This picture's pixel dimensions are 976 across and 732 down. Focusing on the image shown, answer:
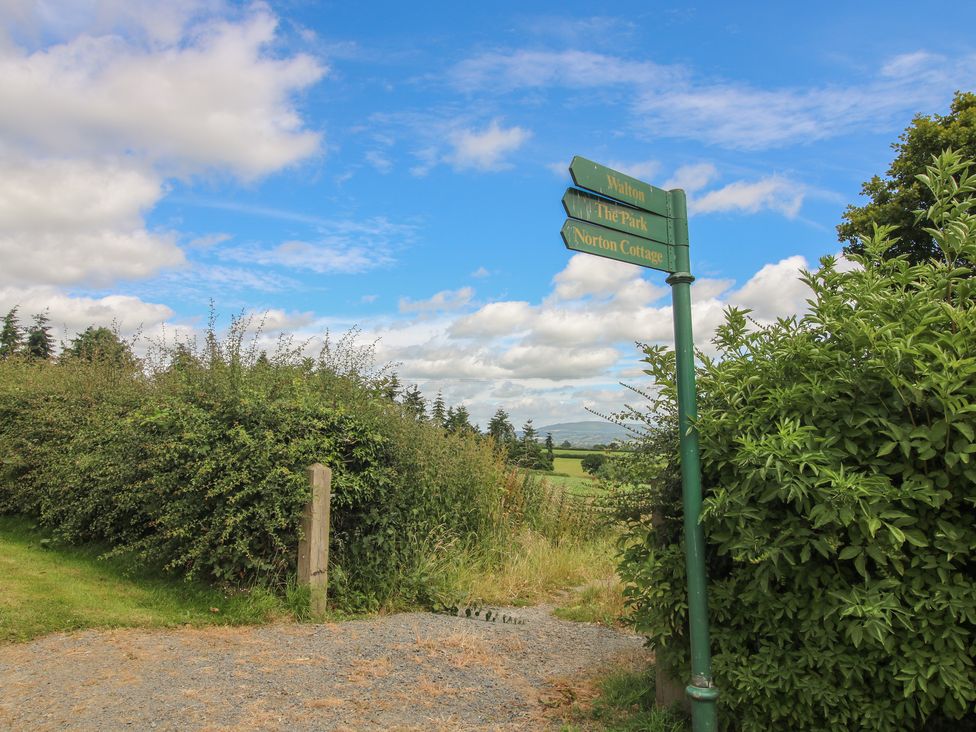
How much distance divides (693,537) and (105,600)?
617 centimetres

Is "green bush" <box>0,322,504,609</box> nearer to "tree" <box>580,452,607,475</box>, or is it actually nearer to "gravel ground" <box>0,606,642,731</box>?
"gravel ground" <box>0,606,642,731</box>

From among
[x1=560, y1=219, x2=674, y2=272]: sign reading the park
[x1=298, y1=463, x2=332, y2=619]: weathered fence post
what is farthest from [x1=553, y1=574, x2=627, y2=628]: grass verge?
[x1=560, y1=219, x2=674, y2=272]: sign reading the park

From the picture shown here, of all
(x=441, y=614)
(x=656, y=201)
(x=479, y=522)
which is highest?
(x=656, y=201)

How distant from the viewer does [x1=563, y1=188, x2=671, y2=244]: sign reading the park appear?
3490mm

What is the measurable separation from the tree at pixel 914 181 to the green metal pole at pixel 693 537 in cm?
1289

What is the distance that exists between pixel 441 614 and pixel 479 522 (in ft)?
7.55

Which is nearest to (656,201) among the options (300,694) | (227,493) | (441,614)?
(300,694)

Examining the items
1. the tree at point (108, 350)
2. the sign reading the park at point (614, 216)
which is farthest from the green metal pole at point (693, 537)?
the tree at point (108, 350)

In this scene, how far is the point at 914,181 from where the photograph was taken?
1574cm

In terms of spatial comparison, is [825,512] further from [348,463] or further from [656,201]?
[348,463]

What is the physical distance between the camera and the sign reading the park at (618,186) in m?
3.52

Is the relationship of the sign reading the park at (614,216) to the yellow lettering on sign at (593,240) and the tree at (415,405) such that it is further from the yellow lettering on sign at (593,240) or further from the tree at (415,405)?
the tree at (415,405)

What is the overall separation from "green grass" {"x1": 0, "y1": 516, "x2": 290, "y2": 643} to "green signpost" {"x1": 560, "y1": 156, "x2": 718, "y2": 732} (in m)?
4.33

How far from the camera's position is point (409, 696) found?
454 centimetres
